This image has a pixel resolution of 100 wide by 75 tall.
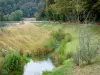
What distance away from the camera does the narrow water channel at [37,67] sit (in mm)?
17000

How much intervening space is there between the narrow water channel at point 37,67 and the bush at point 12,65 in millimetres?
538

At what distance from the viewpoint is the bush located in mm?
15808

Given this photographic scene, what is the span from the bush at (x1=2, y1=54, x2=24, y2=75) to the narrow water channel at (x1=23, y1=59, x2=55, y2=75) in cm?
54

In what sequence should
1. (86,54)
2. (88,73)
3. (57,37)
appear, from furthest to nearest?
(57,37) < (86,54) < (88,73)

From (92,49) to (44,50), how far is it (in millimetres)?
10721

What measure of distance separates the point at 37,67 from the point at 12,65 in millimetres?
2904

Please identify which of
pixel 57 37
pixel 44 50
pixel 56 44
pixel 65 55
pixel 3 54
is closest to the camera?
pixel 3 54

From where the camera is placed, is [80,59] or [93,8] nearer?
[80,59]

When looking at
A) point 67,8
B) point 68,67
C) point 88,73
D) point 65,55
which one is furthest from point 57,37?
point 88,73

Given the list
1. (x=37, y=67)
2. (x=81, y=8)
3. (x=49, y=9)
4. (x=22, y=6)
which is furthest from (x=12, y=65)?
(x=22, y=6)

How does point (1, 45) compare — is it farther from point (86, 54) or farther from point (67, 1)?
point (67, 1)

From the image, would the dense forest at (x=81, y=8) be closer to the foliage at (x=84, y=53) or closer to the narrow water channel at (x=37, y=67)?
the narrow water channel at (x=37, y=67)

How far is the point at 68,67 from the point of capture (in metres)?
14.1

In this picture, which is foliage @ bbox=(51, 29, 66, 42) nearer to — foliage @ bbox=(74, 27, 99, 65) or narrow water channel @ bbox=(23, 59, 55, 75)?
narrow water channel @ bbox=(23, 59, 55, 75)
